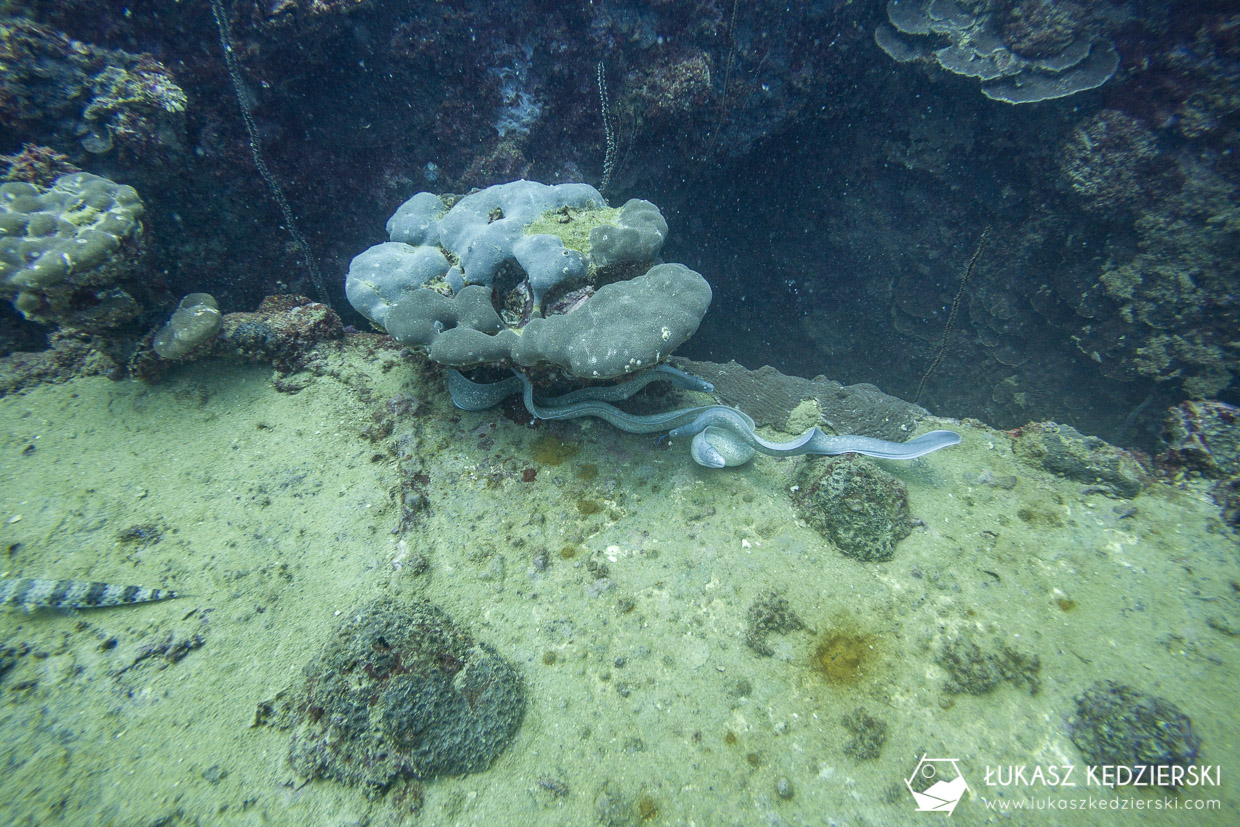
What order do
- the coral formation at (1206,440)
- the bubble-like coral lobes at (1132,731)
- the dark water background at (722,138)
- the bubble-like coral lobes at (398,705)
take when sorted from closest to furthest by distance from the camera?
1. the bubble-like coral lobes at (398,705)
2. the bubble-like coral lobes at (1132,731)
3. the coral formation at (1206,440)
4. the dark water background at (722,138)

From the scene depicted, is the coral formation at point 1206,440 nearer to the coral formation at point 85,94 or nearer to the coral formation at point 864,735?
the coral formation at point 864,735

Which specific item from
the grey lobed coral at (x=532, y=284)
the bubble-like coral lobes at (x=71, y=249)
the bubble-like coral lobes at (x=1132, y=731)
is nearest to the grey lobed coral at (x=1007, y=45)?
the grey lobed coral at (x=532, y=284)

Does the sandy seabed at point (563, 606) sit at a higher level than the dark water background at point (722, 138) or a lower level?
lower

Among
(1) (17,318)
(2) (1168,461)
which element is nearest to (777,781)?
(2) (1168,461)

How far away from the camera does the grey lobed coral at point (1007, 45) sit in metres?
4.50

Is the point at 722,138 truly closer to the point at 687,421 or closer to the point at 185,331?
the point at 687,421

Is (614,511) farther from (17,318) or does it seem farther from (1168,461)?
(17,318)

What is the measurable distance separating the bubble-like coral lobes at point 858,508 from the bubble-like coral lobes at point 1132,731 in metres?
1.15

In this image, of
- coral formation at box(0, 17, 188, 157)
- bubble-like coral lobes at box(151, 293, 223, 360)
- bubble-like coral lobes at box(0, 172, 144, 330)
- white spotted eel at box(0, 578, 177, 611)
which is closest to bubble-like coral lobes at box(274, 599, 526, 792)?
white spotted eel at box(0, 578, 177, 611)

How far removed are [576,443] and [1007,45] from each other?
6615 mm

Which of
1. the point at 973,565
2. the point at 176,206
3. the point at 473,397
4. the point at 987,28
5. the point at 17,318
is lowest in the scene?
the point at 973,565

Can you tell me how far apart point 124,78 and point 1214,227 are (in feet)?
34.2

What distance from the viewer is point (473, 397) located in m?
3.46

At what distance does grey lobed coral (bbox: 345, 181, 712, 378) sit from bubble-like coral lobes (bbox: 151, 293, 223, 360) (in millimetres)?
1244
